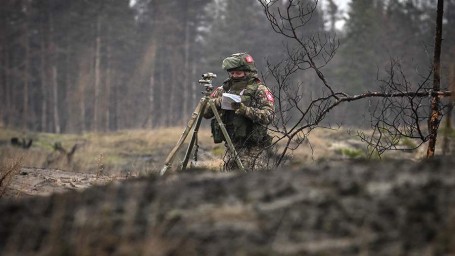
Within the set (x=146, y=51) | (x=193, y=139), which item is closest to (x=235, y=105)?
(x=193, y=139)

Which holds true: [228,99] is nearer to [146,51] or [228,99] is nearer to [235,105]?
[235,105]

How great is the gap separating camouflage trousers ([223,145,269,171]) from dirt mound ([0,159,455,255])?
12.5 feet

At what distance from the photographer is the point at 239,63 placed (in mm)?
6270

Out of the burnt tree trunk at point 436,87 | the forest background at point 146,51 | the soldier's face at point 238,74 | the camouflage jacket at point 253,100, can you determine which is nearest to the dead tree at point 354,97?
the burnt tree trunk at point 436,87

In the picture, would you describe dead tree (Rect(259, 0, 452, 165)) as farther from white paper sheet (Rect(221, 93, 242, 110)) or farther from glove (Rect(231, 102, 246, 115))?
white paper sheet (Rect(221, 93, 242, 110))

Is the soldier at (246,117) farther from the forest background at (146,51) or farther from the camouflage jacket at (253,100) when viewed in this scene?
the forest background at (146,51)

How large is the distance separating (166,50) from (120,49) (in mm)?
4205

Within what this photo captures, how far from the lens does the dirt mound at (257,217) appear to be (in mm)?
1752

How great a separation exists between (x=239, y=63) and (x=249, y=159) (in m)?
1.23

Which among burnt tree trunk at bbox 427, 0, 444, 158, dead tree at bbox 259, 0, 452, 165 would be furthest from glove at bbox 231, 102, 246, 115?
burnt tree trunk at bbox 427, 0, 444, 158

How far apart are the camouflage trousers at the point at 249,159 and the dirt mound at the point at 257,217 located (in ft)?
12.5

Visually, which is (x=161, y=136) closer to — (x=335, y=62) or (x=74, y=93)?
(x=74, y=93)

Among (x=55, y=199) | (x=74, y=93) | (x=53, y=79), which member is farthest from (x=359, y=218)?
(x=74, y=93)

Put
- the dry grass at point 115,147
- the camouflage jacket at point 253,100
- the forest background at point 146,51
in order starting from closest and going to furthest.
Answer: the camouflage jacket at point 253,100 < the dry grass at point 115,147 < the forest background at point 146,51
